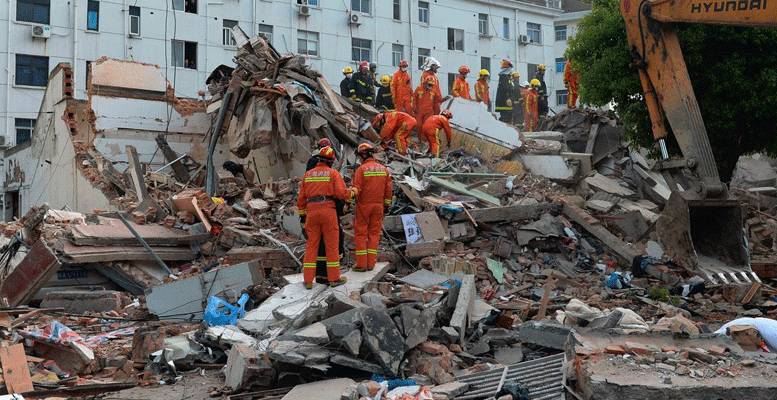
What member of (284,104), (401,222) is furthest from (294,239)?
(284,104)

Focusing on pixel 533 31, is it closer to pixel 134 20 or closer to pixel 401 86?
pixel 134 20

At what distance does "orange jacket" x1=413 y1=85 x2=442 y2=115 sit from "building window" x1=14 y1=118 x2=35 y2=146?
18305 mm

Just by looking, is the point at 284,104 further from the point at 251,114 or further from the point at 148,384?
the point at 148,384

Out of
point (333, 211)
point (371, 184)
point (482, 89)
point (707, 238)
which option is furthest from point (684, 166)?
point (482, 89)

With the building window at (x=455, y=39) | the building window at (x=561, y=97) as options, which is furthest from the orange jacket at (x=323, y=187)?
the building window at (x=561, y=97)

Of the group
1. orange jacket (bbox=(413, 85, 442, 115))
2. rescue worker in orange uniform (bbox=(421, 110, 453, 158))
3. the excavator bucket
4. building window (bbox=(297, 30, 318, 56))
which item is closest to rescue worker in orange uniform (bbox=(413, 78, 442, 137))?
orange jacket (bbox=(413, 85, 442, 115))

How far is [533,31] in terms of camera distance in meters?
40.2

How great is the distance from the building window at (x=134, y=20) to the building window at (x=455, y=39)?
14.4 meters

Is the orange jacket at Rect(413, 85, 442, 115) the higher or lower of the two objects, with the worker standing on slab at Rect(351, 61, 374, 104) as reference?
lower

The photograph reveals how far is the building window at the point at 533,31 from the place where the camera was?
40000 mm

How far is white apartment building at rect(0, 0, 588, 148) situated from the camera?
29234mm

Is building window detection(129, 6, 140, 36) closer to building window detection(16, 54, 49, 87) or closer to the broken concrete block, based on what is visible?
building window detection(16, 54, 49, 87)

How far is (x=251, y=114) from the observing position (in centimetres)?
1530

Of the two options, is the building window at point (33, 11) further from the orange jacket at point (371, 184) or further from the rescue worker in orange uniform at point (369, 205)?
the orange jacket at point (371, 184)
